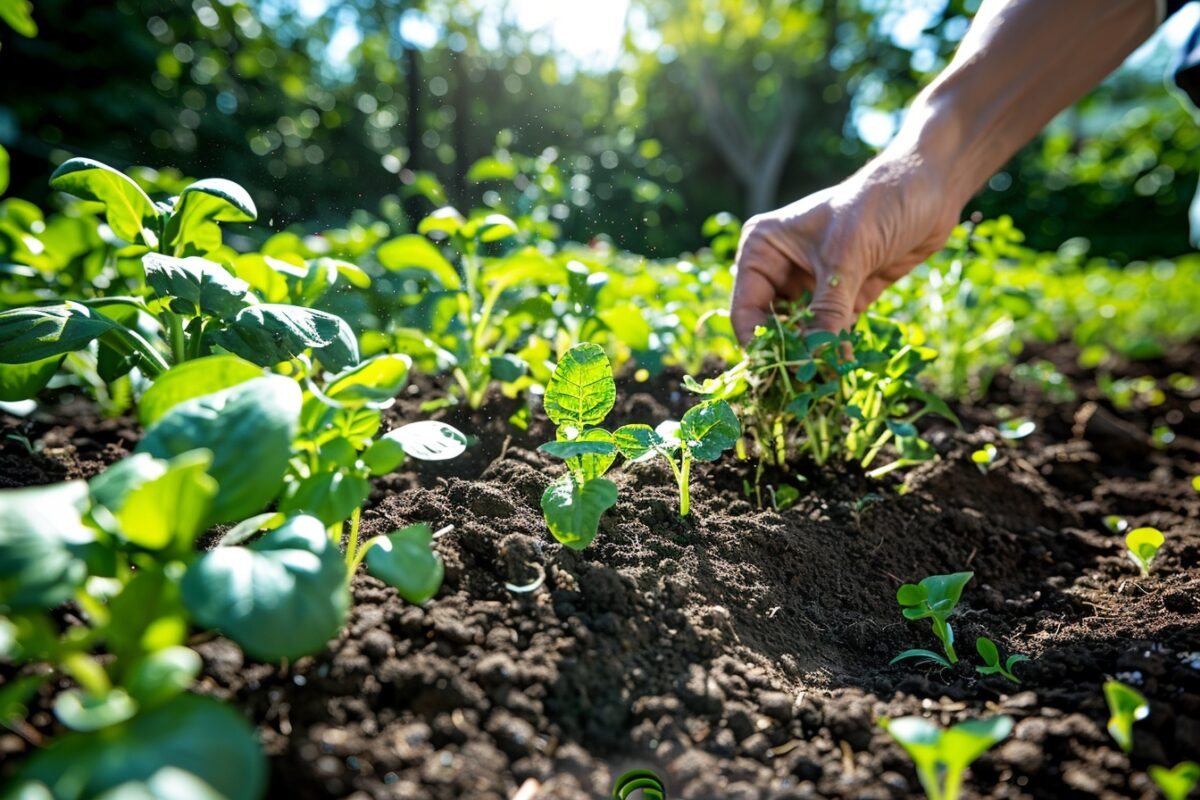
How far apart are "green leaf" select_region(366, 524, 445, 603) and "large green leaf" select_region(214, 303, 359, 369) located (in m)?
0.34

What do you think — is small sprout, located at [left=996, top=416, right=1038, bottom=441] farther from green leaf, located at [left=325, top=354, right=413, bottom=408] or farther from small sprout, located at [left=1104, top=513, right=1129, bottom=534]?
green leaf, located at [left=325, top=354, right=413, bottom=408]

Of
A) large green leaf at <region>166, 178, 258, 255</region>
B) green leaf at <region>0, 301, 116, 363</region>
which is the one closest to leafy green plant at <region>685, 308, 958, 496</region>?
large green leaf at <region>166, 178, 258, 255</region>

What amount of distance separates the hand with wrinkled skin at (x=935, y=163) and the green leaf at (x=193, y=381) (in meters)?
1.21

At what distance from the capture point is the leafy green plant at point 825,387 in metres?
1.59

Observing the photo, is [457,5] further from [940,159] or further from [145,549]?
[145,549]

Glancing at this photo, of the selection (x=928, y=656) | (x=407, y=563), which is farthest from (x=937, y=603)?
(x=407, y=563)

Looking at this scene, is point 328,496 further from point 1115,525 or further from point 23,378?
point 1115,525

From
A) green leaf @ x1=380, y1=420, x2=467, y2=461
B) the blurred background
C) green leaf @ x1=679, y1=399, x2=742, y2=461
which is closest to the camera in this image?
green leaf @ x1=380, y1=420, x2=467, y2=461

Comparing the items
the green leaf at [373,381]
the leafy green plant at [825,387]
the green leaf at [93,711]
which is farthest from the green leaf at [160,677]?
the leafy green plant at [825,387]

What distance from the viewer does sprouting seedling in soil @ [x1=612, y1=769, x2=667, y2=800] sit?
0.95m

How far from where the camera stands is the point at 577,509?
1172 millimetres

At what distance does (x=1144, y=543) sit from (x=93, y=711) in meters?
1.79

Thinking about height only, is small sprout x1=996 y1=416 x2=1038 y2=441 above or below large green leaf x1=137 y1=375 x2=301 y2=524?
above

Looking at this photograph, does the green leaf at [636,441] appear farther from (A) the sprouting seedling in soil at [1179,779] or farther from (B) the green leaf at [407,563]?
(A) the sprouting seedling in soil at [1179,779]
